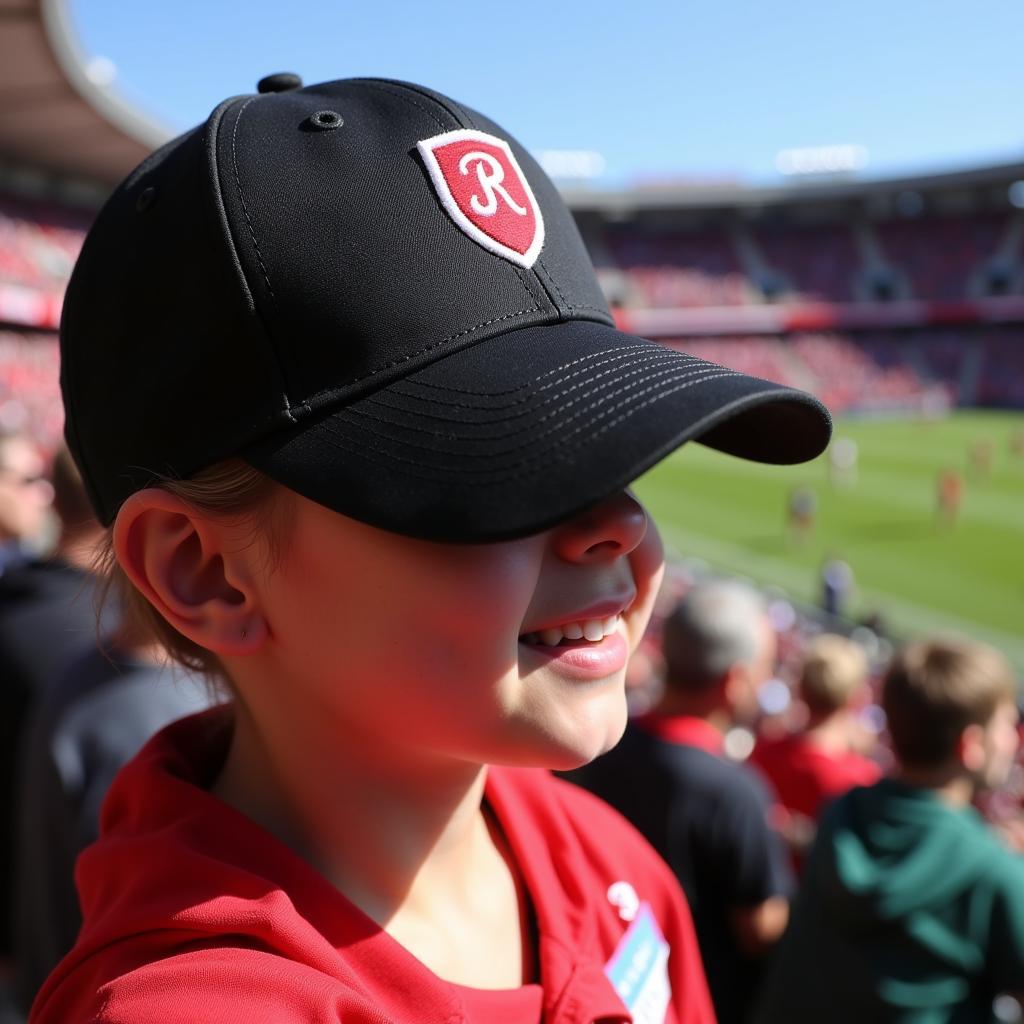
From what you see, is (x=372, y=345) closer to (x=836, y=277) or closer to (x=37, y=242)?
(x=37, y=242)

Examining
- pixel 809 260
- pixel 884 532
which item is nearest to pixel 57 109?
pixel 884 532

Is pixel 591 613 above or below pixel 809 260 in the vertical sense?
above

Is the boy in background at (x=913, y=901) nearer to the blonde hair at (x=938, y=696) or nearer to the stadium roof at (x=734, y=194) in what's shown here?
the blonde hair at (x=938, y=696)

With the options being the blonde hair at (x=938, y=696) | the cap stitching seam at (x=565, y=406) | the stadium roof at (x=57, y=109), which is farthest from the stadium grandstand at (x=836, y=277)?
the cap stitching seam at (x=565, y=406)

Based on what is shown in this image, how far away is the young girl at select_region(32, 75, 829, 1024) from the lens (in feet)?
3.29

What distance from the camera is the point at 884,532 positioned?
16.7 m

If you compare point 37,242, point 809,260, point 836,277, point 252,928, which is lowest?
point 836,277

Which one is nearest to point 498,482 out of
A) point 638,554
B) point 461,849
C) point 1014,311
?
point 638,554

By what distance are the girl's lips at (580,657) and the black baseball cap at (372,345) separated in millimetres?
183

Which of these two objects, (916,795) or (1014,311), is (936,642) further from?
(1014,311)

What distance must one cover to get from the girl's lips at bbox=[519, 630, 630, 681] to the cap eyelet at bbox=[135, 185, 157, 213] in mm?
695

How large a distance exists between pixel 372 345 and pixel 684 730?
208 cm

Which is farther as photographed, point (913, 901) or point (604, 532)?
point (913, 901)

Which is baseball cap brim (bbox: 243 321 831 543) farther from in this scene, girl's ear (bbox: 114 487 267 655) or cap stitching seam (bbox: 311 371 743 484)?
girl's ear (bbox: 114 487 267 655)
